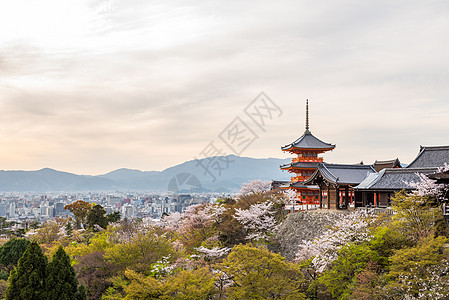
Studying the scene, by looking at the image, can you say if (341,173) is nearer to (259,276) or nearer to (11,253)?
(259,276)

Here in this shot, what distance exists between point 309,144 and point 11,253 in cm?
2578

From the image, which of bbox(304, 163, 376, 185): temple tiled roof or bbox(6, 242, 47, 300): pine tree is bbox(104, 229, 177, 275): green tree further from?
bbox(304, 163, 376, 185): temple tiled roof

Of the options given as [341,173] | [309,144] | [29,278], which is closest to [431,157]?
[341,173]

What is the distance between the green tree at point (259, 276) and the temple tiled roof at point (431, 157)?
39.0ft

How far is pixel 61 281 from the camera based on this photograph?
58.5ft

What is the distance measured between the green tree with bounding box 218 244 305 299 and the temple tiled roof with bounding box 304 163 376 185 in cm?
984

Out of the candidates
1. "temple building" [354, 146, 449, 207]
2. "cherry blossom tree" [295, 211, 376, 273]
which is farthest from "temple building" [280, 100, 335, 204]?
"cherry blossom tree" [295, 211, 376, 273]

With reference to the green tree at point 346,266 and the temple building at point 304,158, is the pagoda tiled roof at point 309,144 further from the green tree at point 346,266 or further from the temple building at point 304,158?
the green tree at point 346,266

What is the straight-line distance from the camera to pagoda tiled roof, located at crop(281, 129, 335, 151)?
35.4 meters

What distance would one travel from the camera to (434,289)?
13562mm

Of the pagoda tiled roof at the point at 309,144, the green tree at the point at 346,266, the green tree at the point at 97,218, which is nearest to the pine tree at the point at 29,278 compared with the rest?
the green tree at the point at 346,266

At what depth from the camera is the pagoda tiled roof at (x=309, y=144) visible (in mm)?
35438

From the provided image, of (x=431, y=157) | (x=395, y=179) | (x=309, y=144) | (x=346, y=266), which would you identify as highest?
(x=309, y=144)

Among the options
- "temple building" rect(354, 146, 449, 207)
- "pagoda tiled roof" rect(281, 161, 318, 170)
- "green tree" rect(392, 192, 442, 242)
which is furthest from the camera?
"pagoda tiled roof" rect(281, 161, 318, 170)
